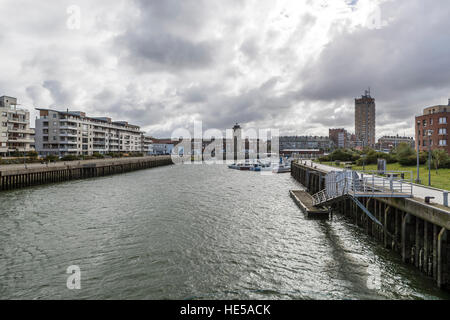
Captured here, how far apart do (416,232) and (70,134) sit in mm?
113482

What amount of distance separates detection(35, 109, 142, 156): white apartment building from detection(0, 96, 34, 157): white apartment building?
462 inches

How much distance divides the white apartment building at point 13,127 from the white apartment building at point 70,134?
38.5ft

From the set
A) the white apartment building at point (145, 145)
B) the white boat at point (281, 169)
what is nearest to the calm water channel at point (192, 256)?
the white boat at point (281, 169)

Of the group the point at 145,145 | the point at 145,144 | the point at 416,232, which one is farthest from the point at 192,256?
the point at 145,144

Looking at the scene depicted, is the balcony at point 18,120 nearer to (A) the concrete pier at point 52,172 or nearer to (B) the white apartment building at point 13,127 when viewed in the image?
(B) the white apartment building at point 13,127

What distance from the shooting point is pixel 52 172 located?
50531 millimetres

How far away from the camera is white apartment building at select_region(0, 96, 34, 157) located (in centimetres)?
7562

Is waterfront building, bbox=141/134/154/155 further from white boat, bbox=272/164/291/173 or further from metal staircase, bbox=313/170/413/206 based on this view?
metal staircase, bbox=313/170/413/206

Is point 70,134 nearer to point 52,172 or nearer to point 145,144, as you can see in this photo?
point 52,172

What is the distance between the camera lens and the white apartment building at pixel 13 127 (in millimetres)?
75625
